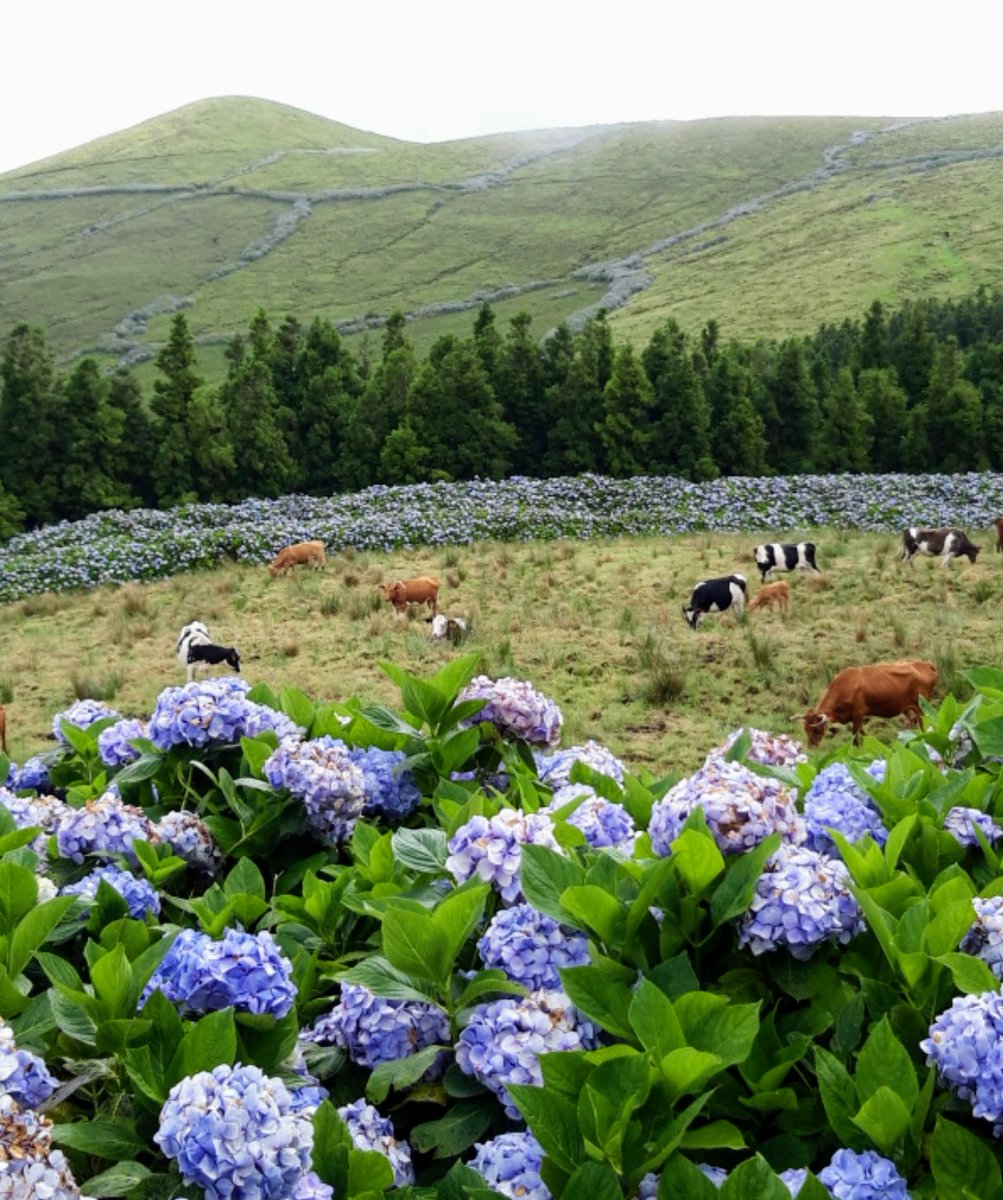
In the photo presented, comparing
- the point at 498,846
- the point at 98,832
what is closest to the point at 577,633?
the point at 98,832

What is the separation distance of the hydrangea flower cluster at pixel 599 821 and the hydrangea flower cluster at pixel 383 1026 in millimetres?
562

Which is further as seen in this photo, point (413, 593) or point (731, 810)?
point (413, 593)

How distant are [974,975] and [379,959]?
3.36 ft

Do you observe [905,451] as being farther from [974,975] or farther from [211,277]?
[211,277]

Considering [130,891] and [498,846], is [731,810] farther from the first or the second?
[130,891]

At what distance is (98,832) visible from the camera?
2559 millimetres

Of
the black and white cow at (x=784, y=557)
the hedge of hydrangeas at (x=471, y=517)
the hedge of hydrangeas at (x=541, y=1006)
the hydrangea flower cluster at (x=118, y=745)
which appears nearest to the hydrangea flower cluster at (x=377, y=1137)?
the hedge of hydrangeas at (x=541, y=1006)

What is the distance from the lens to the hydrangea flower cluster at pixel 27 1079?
1.50m

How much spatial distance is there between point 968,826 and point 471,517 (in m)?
21.1

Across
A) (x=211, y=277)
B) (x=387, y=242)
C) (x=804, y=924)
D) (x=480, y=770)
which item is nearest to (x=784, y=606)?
(x=480, y=770)

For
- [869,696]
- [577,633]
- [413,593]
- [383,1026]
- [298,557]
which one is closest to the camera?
[383,1026]

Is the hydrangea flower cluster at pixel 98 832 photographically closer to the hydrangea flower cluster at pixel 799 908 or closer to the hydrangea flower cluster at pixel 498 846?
the hydrangea flower cluster at pixel 498 846

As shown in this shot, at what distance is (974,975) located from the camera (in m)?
1.60

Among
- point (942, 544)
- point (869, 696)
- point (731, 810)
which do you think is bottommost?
point (942, 544)
